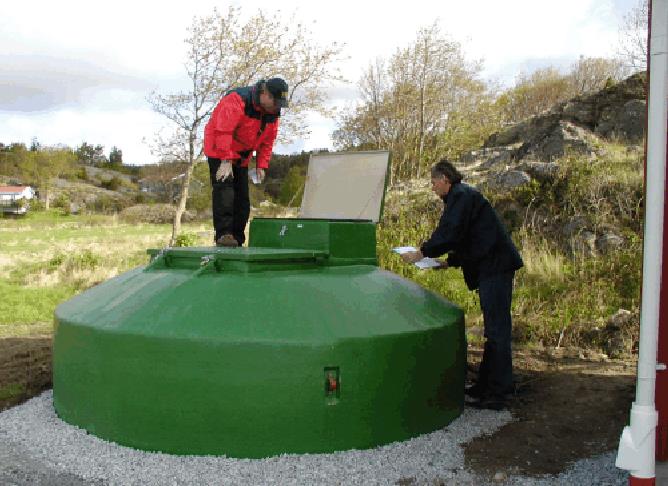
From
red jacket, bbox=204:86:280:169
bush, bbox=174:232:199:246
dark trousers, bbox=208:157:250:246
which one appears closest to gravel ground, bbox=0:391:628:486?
dark trousers, bbox=208:157:250:246

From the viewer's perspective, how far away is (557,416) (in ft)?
19.0

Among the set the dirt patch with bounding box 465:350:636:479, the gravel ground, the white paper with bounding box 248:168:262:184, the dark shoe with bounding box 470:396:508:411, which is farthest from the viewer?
the white paper with bounding box 248:168:262:184

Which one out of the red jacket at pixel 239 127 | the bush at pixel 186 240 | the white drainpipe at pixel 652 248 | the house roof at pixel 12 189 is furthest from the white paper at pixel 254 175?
the house roof at pixel 12 189

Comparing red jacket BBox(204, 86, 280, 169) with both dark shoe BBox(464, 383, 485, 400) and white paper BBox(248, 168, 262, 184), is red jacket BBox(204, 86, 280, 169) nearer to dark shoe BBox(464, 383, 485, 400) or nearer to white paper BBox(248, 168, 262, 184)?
white paper BBox(248, 168, 262, 184)

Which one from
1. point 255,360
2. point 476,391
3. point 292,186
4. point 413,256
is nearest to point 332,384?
point 255,360

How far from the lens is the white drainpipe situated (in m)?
3.22

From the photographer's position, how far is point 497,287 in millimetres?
5816

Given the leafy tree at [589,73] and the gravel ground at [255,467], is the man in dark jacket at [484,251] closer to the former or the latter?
the gravel ground at [255,467]

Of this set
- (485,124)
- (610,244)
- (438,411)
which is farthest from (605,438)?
(485,124)

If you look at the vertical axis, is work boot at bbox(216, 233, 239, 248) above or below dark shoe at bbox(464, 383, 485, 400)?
above

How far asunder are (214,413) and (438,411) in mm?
1665

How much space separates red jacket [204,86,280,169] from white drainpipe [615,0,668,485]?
3751 mm

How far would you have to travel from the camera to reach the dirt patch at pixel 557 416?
484 centimetres

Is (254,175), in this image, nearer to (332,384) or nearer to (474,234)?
(474,234)
